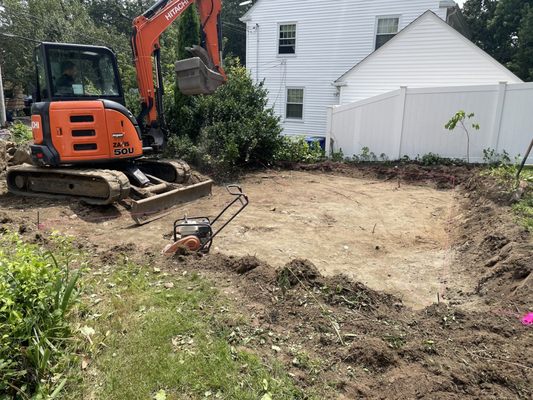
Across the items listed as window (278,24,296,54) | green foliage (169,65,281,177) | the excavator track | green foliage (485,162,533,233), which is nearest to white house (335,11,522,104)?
window (278,24,296,54)

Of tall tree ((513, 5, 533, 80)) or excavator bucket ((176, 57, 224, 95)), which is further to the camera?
tall tree ((513, 5, 533, 80))

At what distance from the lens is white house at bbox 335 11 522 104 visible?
13.4 m

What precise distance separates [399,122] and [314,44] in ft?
27.9

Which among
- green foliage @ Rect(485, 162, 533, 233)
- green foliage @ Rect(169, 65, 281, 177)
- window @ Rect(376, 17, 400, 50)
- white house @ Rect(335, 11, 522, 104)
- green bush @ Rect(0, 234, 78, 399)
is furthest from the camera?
window @ Rect(376, 17, 400, 50)

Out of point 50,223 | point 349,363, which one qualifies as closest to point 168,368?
point 349,363

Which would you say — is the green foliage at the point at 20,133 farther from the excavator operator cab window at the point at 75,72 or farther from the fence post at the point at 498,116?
the fence post at the point at 498,116

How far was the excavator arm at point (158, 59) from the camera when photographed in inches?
308

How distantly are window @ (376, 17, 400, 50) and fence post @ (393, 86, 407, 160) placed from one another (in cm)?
639

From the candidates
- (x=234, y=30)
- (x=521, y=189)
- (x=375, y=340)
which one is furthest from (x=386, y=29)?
(x=234, y=30)

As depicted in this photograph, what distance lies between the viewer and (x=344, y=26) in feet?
58.0

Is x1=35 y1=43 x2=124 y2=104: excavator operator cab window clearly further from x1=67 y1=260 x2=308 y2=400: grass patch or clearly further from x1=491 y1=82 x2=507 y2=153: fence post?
x1=491 y1=82 x2=507 y2=153: fence post

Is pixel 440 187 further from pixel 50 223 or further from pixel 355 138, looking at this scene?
pixel 50 223

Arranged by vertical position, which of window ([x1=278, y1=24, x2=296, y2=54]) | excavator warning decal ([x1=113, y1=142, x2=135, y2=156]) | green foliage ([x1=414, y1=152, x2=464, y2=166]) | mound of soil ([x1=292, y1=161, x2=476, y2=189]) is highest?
window ([x1=278, y1=24, x2=296, y2=54])

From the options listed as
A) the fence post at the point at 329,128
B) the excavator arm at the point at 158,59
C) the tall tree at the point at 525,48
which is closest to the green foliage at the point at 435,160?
the fence post at the point at 329,128
